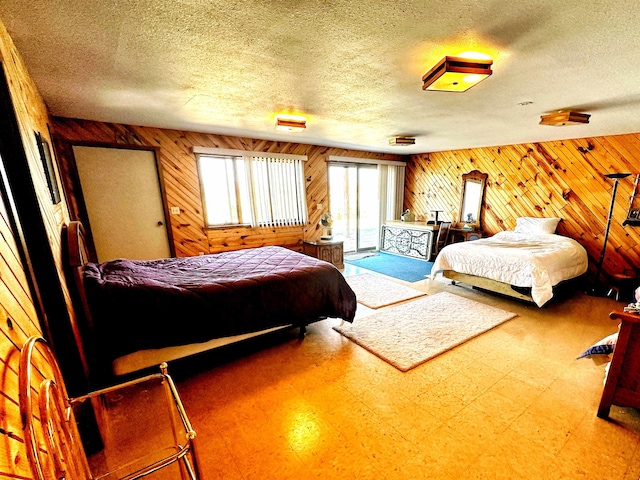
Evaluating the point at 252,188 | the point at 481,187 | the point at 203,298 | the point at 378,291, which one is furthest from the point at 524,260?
the point at 252,188

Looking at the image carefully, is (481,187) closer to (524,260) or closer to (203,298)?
(524,260)

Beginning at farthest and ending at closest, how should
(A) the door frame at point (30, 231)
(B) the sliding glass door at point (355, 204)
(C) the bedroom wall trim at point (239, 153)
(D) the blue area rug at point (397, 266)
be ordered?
(B) the sliding glass door at point (355, 204) → (D) the blue area rug at point (397, 266) → (C) the bedroom wall trim at point (239, 153) → (A) the door frame at point (30, 231)

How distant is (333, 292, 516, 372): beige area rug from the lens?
2385 millimetres

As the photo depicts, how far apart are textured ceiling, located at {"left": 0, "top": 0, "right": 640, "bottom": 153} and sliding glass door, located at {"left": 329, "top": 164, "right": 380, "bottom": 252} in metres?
A: 2.80

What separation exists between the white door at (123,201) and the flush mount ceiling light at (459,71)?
3.64 meters

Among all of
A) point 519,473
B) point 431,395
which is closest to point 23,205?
point 431,395

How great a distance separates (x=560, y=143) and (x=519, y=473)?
4.89m

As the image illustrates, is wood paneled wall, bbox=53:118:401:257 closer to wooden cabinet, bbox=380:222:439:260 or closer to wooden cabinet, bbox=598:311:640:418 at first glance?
wooden cabinet, bbox=380:222:439:260

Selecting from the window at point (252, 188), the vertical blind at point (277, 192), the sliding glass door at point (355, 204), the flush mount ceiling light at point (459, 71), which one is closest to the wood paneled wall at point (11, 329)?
the flush mount ceiling light at point (459, 71)

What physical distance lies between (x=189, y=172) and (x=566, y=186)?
234 inches

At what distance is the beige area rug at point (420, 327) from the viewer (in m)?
2.38

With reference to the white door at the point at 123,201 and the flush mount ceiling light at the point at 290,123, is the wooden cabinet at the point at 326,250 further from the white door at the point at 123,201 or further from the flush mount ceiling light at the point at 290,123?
the white door at the point at 123,201

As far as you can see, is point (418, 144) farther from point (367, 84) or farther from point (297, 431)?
point (297, 431)

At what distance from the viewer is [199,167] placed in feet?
12.9
